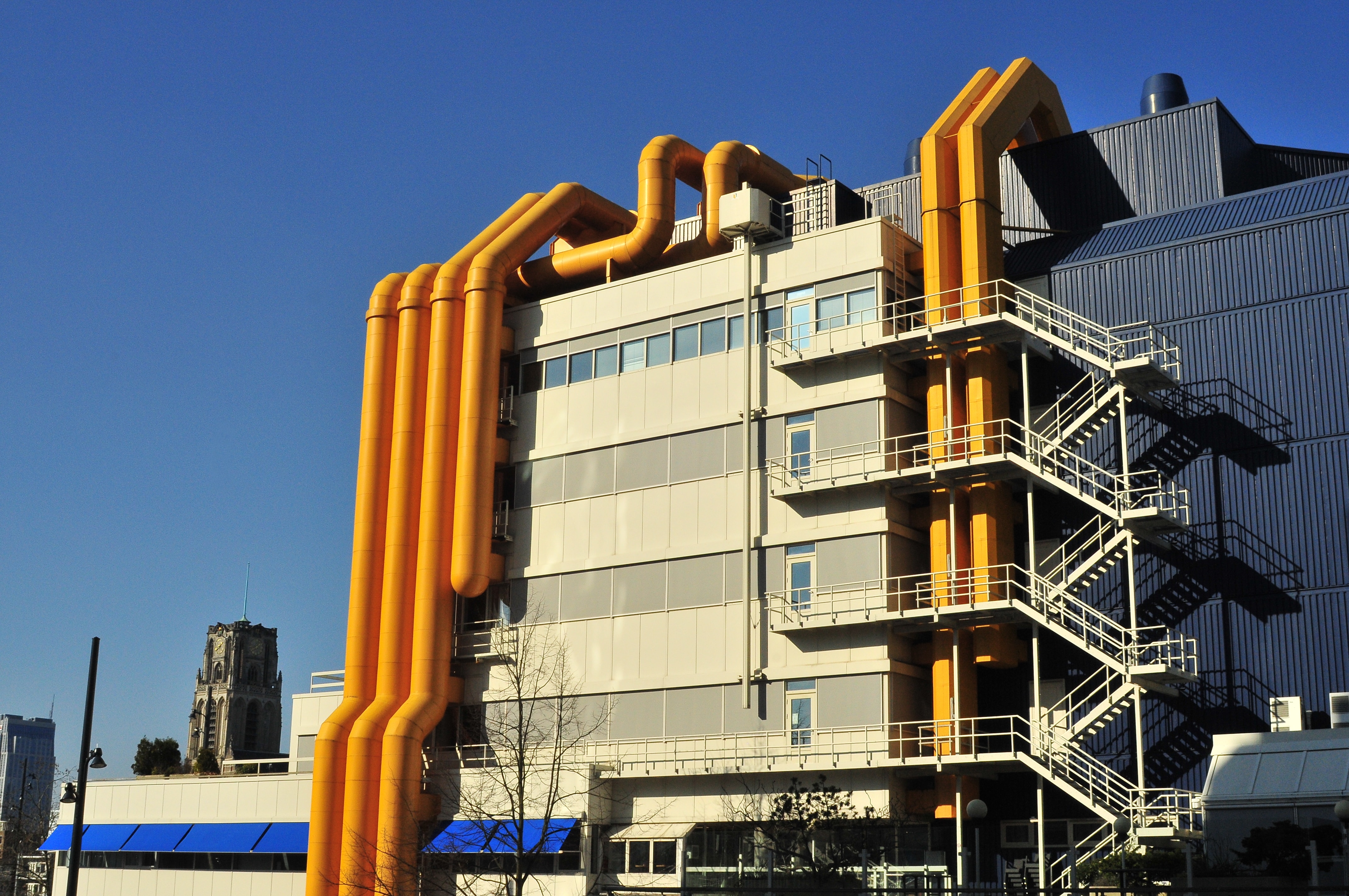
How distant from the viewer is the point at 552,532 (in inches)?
2088

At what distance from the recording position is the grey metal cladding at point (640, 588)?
163 ft

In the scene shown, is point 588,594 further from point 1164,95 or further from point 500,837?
point 1164,95

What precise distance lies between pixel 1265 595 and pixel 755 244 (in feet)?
66.7

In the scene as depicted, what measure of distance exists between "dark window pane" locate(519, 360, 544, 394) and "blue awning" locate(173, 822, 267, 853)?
1891cm

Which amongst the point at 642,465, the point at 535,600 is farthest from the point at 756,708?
the point at 535,600

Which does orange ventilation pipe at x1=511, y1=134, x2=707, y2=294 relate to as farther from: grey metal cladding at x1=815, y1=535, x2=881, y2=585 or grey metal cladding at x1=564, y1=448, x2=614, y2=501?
grey metal cladding at x1=815, y1=535, x2=881, y2=585

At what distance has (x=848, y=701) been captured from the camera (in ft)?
147

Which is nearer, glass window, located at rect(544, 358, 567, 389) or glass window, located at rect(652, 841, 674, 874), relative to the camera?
glass window, located at rect(652, 841, 674, 874)

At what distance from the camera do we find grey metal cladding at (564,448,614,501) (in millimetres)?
52125

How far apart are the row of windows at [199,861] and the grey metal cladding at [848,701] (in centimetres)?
2007

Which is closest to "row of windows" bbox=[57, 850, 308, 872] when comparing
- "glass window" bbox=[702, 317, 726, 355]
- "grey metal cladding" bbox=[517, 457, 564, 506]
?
"grey metal cladding" bbox=[517, 457, 564, 506]

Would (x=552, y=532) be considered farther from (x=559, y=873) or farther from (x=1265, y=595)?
(x=1265, y=595)

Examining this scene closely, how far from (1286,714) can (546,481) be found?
1039 inches

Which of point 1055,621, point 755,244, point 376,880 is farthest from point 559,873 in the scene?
point 755,244
